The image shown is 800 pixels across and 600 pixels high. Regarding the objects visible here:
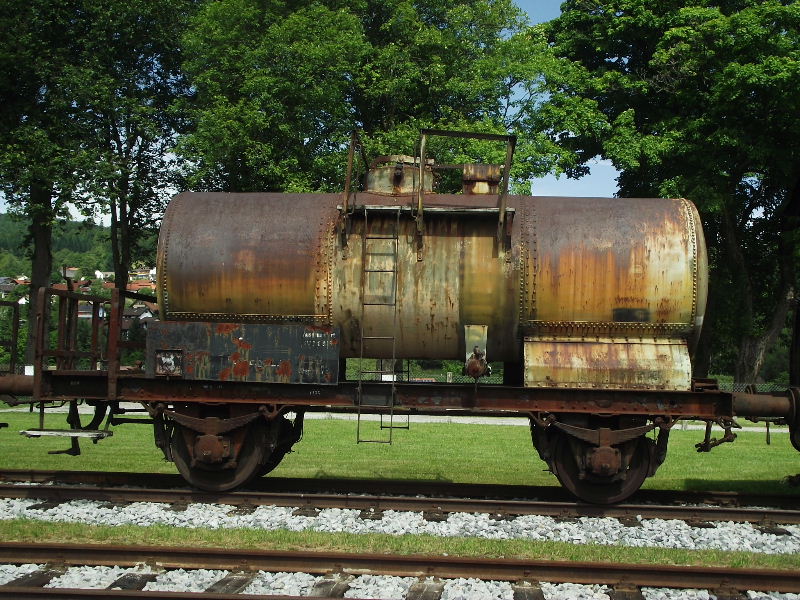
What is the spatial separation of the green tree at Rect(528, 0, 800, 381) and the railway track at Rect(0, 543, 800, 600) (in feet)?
66.9

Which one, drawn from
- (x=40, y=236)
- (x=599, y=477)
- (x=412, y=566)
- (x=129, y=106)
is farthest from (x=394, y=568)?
(x=40, y=236)

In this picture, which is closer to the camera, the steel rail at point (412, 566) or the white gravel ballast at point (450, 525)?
the steel rail at point (412, 566)

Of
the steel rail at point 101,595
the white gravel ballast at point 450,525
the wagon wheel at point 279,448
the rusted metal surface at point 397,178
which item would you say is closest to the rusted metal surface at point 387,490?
the wagon wheel at point 279,448

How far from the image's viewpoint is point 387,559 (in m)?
7.09

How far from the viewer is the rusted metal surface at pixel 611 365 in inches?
393

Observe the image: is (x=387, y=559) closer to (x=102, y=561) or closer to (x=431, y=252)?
(x=102, y=561)

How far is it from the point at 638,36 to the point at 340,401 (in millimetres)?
24467

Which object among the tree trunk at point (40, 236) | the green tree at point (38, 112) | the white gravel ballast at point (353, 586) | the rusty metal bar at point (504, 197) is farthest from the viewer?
the tree trunk at point (40, 236)

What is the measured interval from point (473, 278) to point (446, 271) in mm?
359

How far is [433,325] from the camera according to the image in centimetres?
1037

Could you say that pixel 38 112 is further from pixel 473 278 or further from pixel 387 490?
pixel 473 278

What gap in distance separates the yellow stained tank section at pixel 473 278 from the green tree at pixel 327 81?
14.6 m

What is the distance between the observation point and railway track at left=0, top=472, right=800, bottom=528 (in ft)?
31.3

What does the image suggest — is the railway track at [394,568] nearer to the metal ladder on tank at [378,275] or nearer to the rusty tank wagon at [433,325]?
the rusty tank wagon at [433,325]
